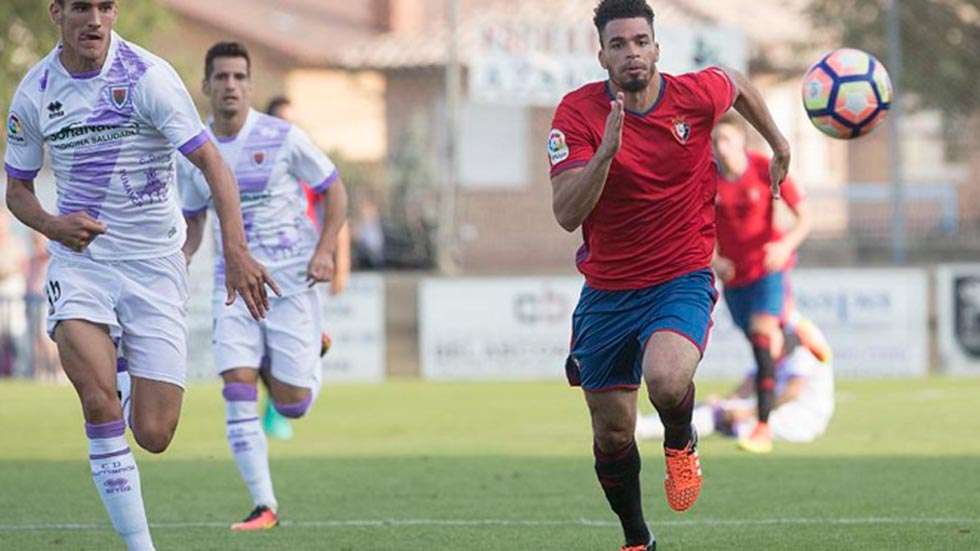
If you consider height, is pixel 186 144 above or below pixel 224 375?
above

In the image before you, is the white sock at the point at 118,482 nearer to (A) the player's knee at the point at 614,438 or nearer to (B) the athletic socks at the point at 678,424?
(A) the player's knee at the point at 614,438

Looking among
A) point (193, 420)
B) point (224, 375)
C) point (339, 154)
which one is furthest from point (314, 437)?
point (339, 154)

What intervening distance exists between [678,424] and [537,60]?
1488 centimetres

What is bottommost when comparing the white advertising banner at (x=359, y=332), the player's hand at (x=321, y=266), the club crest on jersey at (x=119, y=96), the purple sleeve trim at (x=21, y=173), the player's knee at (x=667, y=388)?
the white advertising banner at (x=359, y=332)


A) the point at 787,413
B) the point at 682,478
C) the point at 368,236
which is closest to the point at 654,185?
the point at 682,478

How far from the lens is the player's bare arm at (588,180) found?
759cm

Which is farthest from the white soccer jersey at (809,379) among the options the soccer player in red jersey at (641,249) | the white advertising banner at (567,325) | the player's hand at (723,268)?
the soccer player in red jersey at (641,249)

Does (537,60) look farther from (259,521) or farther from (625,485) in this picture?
(625,485)

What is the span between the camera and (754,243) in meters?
14.9

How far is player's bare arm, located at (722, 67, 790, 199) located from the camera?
855 centimetres

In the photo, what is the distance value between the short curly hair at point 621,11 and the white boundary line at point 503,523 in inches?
110

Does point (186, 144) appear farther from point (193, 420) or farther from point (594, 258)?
point (193, 420)

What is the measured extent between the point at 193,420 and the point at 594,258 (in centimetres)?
1056

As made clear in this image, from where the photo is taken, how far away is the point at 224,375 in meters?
10.8
